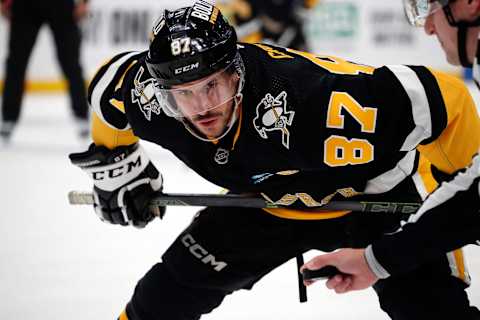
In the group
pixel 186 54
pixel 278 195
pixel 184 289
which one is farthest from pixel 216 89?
pixel 184 289

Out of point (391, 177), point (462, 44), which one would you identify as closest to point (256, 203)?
point (391, 177)

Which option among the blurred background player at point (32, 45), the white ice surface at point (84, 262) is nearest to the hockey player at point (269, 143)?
the white ice surface at point (84, 262)

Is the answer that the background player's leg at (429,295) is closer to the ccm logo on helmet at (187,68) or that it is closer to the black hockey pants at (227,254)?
the black hockey pants at (227,254)

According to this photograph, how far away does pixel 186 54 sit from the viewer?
178cm

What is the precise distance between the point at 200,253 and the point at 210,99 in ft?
1.39

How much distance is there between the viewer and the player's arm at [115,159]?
2.12 meters

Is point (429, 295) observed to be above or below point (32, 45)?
above

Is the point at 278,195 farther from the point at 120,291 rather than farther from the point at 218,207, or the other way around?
the point at 120,291

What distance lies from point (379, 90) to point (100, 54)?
5237 mm

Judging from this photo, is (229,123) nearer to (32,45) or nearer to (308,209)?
(308,209)

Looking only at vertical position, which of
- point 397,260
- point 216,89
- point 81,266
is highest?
point 216,89

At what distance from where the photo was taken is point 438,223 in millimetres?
1518

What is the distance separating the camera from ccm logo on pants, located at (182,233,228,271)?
1997 millimetres

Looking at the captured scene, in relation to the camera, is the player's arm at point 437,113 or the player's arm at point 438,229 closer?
the player's arm at point 438,229
